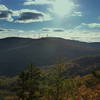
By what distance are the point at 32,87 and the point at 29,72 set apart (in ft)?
9.66

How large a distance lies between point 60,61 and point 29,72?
1568 cm

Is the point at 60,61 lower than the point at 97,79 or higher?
higher

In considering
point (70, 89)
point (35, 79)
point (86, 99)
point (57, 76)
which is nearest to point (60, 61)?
point (57, 76)

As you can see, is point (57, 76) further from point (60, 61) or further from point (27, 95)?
point (27, 95)

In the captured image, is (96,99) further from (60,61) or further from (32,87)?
(32,87)

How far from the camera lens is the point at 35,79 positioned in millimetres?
→ 41562

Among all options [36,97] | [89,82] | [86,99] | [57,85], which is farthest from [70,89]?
[89,82]

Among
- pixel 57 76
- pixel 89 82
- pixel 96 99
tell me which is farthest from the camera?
pixel 89 82

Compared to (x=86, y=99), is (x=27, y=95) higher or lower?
higher

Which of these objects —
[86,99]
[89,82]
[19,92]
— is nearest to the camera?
[19,92]

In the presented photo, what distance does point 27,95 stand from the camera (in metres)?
40.9

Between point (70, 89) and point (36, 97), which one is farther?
point (70, 89)

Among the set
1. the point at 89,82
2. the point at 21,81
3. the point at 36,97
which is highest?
the point at 21,81

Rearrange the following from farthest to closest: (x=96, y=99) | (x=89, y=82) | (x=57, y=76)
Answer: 1. (x=89, y=82)
2. (x=96, y=99)
3. (x=57, y=76)
